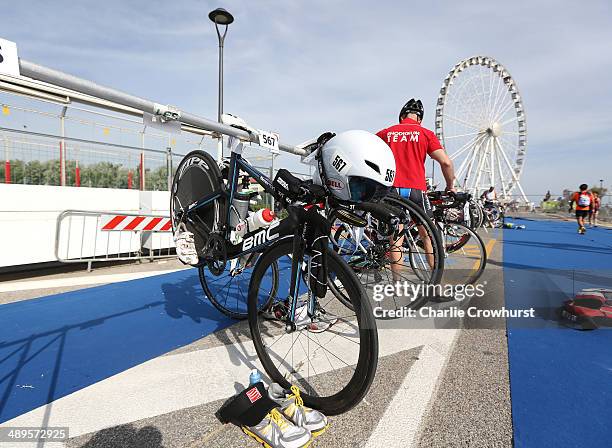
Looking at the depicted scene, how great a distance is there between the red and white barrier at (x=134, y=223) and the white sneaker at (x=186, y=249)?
2.84 metres

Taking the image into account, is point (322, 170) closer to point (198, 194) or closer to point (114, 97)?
point (114, 97)

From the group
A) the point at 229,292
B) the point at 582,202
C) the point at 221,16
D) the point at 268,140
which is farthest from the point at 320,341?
the point at 582,202

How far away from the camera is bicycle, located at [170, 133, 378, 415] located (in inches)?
68.6

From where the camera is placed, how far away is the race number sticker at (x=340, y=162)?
6.29 feet

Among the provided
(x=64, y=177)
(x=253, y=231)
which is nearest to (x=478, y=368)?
(x=253, y=231)

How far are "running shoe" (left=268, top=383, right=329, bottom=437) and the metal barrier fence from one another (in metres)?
4.78

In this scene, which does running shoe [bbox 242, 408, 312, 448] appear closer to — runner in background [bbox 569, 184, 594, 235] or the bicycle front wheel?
the bicycle front wheel

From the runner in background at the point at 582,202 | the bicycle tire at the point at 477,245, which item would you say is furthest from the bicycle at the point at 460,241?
the runner in background at the point at 582,202

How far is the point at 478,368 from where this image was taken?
2.35 metres

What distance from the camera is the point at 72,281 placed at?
15.7 feet

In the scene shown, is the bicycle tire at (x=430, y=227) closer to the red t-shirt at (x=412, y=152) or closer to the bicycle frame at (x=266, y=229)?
the red t-shirt at (x=412, y=152)

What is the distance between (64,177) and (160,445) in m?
5.80

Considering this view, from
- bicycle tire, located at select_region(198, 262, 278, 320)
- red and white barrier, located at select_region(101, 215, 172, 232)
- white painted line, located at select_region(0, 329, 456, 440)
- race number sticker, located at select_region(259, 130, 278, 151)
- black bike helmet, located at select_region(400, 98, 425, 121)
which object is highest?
black bike helmet, located at select_region(400, 98, 425, 121)

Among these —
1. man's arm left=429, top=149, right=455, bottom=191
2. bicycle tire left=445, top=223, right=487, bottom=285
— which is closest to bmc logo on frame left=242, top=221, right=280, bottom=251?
man's arm left=429, top=149, right=455, bottom=191
